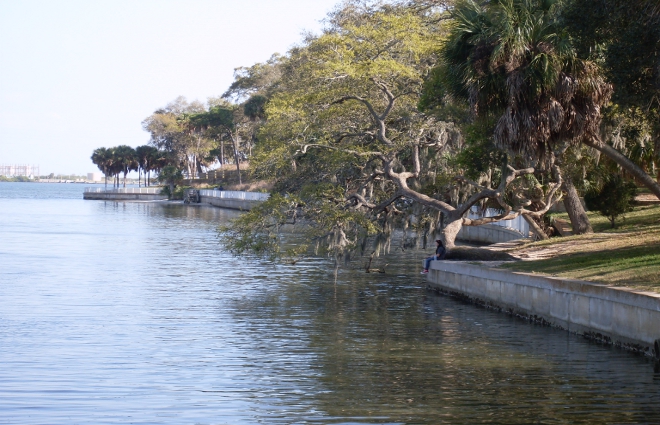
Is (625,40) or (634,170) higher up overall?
(625,40)

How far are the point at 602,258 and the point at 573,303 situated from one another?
146 inches

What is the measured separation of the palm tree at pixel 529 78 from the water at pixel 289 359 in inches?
196

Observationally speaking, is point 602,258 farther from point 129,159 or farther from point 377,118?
point 129,159

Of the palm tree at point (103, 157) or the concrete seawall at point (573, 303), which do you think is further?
the palm tree at point (103, 157)

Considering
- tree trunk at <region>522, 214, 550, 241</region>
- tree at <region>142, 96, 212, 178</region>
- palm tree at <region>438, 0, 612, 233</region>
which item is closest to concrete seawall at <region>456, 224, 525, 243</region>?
tree trunk at <region>522, 214, 550, 241</region>

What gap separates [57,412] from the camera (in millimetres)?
12453

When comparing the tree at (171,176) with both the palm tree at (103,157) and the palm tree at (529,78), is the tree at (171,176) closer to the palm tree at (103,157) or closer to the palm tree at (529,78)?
the palm tree at (103,157)

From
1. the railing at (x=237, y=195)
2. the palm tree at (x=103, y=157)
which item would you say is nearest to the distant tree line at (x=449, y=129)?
the railing at (x=237, y=195)

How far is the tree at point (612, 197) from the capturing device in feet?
105

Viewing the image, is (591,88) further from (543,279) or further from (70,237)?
(70,237)

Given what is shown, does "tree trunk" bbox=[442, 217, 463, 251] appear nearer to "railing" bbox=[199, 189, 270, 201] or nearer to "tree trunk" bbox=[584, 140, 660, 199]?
"tree trunk" bbox=[584, 140, 660, 199]

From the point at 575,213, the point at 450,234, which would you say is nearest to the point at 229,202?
the point at 575,213

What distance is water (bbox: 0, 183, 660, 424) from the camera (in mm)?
12594

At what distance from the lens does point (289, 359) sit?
54.1 feet
